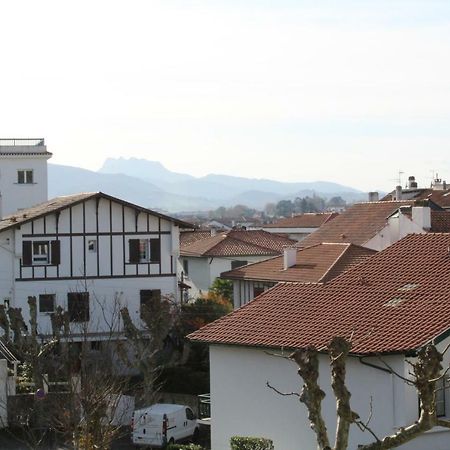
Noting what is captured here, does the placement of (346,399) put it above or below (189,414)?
above

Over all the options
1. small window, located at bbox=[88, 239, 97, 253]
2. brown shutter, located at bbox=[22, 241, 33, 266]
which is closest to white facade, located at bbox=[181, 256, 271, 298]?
small window, located at bbox=[88, 239, 97, 253]

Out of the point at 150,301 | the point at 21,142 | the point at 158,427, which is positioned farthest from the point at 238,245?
the point at 158,427

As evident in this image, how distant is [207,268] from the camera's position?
70875 mm

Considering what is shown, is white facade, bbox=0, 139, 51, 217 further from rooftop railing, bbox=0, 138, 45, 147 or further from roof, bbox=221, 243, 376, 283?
roof, bbox=221, 243, 376, 283

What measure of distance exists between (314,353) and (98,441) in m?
8.03

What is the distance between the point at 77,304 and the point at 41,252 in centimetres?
289

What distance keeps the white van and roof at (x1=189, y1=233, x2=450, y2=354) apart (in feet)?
29.2

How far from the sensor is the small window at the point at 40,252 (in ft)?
173

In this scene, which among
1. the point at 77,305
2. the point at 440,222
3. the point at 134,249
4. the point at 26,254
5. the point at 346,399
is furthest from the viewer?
the point at 134,249

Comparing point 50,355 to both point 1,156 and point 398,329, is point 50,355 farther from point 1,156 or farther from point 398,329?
point 1,156

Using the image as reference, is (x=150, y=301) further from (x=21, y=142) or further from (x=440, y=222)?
(x=21, y=142)

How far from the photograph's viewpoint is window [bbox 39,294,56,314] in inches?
2045

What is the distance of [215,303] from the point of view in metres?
54.1

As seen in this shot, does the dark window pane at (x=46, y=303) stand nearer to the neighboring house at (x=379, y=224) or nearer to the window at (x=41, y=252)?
the window at (x=41, y=252)
